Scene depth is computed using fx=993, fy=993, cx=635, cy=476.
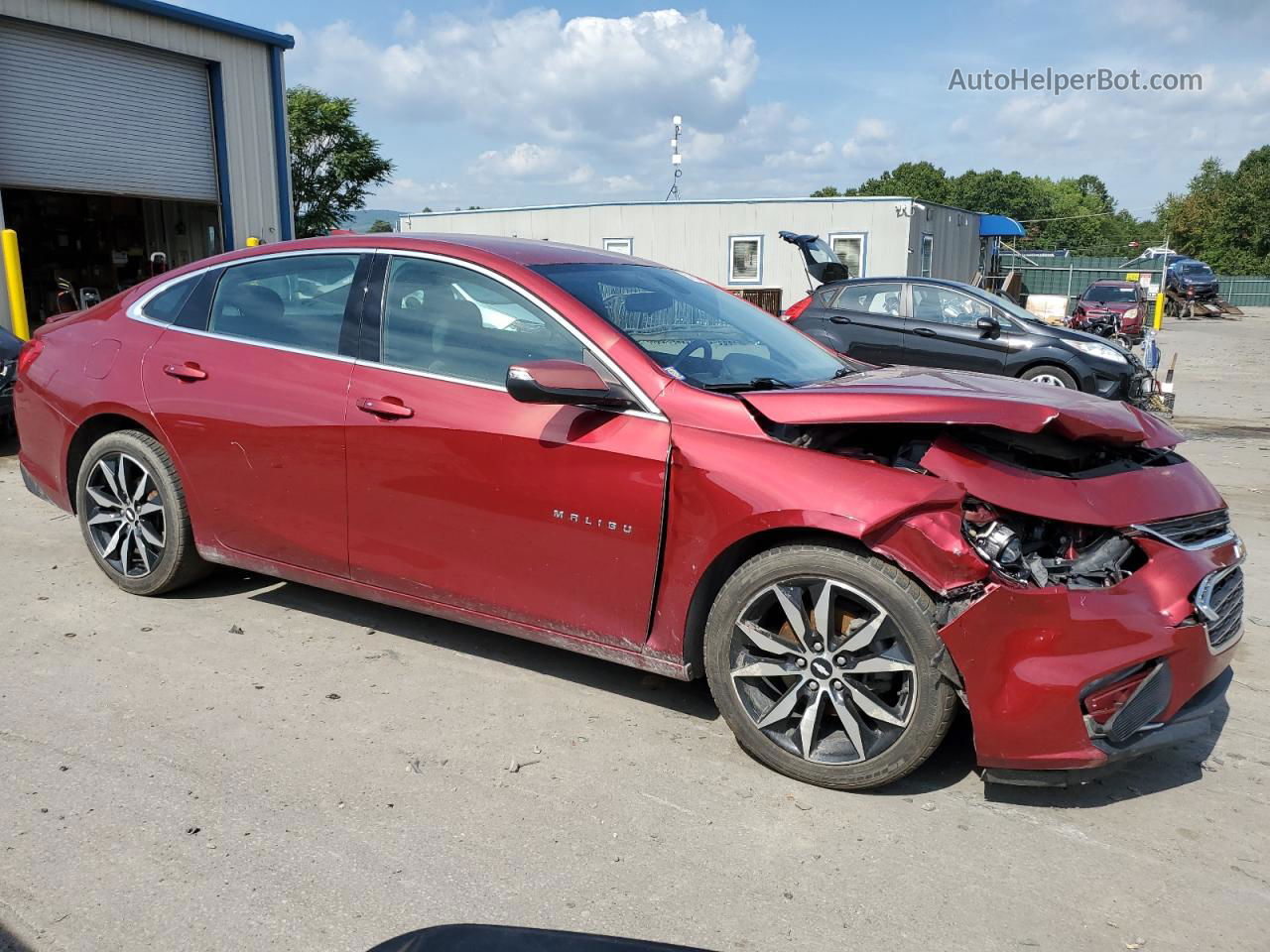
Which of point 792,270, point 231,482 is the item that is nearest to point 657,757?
point 231,482

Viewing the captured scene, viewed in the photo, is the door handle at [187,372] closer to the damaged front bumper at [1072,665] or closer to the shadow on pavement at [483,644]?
the shadow on pavement at [483,644]

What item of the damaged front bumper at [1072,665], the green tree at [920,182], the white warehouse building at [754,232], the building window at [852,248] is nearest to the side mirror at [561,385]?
the damaged front bumper at [1072,665]

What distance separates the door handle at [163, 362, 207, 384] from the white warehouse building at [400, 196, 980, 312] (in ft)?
74.9

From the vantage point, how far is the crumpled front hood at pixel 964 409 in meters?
3.02

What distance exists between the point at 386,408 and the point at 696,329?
1219mm

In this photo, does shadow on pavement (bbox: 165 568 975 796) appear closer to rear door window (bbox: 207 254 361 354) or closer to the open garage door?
rear door window (bbox: 207 254 361 354)

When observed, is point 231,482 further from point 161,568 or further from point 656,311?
point 656,311

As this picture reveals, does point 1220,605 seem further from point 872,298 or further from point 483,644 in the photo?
point 872,298

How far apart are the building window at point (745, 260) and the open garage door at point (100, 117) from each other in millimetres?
14600

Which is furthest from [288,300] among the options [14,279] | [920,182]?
[920,182]

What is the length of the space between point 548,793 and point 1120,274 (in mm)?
48408

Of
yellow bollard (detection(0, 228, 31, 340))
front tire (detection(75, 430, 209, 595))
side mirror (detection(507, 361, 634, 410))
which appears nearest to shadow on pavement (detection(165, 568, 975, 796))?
front tire (detection(75, 430, 209, 595))

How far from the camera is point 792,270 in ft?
90.3

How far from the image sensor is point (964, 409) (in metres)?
3.05
